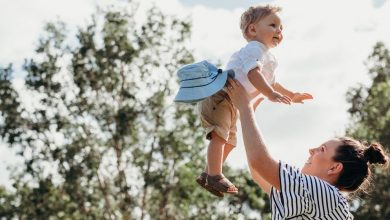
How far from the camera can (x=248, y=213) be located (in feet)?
113

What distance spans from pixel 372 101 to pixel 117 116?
418 inches

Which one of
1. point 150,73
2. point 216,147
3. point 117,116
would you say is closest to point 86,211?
point 117,116

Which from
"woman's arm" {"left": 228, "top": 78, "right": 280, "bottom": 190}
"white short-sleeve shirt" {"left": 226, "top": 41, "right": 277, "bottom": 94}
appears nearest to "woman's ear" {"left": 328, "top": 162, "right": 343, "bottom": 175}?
"woman's arm" {"left": 228, "top": 78, "right": 280, "bottom": 190}

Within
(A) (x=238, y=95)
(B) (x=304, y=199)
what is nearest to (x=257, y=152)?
(B) (x=304, y=199)

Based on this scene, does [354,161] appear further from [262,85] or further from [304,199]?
[262,85]

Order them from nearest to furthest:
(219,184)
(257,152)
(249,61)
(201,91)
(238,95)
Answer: (257,152), (238,95), (201,91), (249,61), (219,184)

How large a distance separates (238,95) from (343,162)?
637 millimetres

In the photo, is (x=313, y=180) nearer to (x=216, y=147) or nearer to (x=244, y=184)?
(x=216, y=147)

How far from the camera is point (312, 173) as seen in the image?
4.16 metres

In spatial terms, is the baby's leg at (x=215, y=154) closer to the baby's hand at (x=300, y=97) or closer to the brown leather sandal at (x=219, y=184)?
the brown leather sandal at (x=219, y=184)

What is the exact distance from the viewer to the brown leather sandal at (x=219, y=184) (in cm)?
448

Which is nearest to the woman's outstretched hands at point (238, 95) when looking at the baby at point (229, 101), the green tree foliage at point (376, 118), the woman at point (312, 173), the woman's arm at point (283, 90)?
the woman at point (312, 173)

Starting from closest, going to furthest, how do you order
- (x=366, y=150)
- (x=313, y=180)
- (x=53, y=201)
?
1. (x=313, y=180)
2. (x=366, y=150)
3. (x=53, y=201)

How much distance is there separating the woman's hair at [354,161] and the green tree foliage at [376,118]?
85.8 feet
